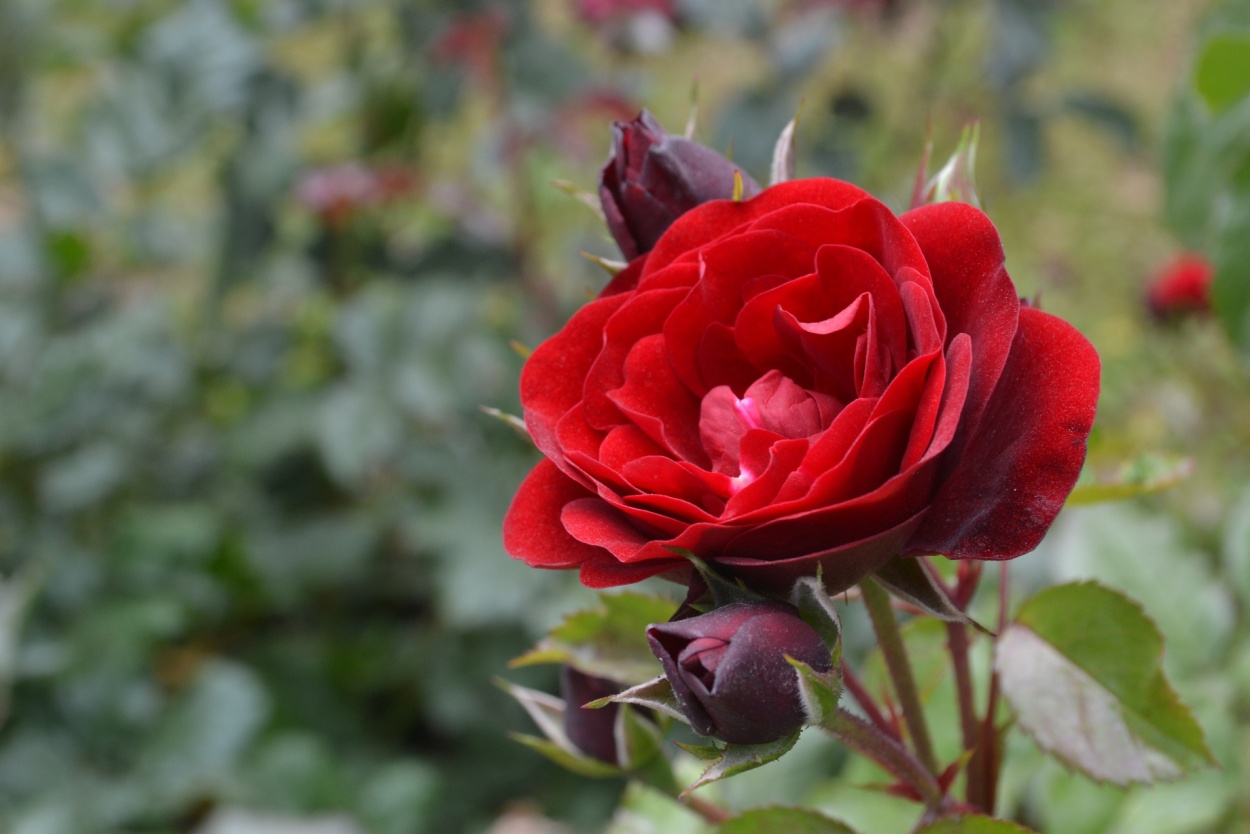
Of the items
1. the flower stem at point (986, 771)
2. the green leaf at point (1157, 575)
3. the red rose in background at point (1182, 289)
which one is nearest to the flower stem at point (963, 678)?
the flower stem at point (986, 771)

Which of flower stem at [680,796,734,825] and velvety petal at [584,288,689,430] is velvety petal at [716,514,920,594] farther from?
flower stem at [680,796,734,825]

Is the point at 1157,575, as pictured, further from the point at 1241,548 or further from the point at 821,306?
the point at 821,306

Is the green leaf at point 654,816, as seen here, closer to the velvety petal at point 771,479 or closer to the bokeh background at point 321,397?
the bokeh background at point 321,397

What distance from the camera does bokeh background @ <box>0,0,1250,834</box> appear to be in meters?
1.25

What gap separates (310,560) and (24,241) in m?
0.58

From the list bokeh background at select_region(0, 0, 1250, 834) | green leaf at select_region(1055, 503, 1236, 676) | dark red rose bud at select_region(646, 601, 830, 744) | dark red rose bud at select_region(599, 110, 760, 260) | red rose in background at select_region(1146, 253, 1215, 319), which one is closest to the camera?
dark red rose bud at select_region(646, 601, 830, 744)

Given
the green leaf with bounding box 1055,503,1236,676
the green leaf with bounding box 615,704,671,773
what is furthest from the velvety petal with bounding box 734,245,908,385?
the green leaf with bounding box 1055,503,1236,676

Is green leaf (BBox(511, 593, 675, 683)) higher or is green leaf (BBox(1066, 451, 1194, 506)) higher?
green leaf (BBox(1066, 451, 1194, 506))

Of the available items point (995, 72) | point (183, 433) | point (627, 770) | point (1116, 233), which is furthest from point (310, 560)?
point (1116, 233)

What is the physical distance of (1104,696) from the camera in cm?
51

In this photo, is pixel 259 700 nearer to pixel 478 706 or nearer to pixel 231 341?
pixel 478 706

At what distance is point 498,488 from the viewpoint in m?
1.49

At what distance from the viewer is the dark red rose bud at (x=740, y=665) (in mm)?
351

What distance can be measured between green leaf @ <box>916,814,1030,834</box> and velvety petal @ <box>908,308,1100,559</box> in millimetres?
131
